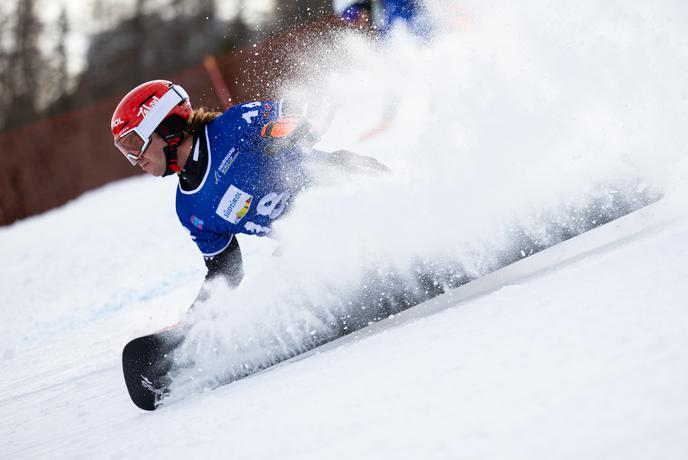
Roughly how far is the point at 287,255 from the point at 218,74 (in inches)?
501

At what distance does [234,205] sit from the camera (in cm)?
347

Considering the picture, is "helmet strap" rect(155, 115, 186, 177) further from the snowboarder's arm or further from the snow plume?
the snow plume

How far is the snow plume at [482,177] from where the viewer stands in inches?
118

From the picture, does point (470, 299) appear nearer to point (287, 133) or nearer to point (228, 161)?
point (287, 133)

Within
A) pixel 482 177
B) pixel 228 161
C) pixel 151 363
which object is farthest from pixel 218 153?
pixel 482 177

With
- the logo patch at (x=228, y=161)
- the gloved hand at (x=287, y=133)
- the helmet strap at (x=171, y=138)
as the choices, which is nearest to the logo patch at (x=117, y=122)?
the helmet strap at (x=171, y=138)

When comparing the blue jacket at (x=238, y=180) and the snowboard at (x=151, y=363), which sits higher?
the blue jacket at (x=238, y=180)

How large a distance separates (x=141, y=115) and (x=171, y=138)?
166 mm

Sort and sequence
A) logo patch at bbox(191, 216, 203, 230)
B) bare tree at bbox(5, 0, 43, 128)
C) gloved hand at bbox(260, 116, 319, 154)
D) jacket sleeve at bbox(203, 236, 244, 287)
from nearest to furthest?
gloved hand at bbox(260, 116, 319, 154), logo patch at bbox(191, 216, 203, 230), jacket sleeve at bbox(203, 236, 244, 287), bare tree at bbox(5, 0, 43, 128)

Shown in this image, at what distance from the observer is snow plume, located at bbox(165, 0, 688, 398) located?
9.82ft

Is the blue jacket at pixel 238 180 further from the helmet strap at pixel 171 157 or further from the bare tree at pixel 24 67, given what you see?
the bare tree at pixel 24 67

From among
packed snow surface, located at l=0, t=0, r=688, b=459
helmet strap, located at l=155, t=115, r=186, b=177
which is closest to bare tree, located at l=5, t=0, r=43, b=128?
packed snow surface, located at l=0, t=0, r=688, b=459

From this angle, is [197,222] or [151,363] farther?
[197,222]

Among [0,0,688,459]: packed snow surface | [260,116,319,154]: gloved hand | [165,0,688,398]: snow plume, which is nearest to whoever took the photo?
[0,0,688,459]: packed snow surface
